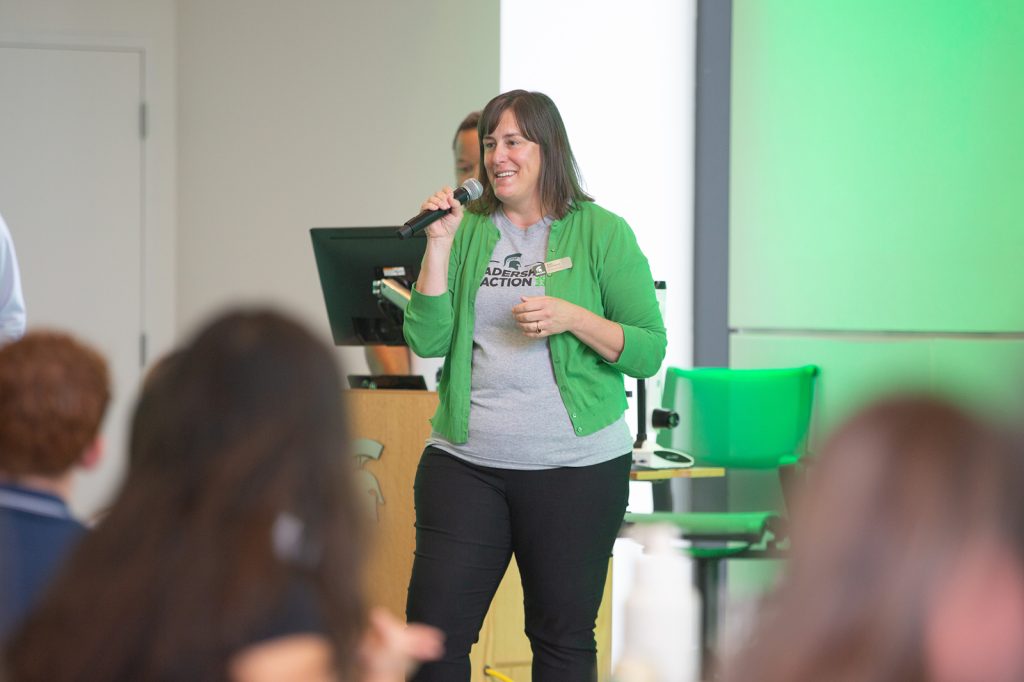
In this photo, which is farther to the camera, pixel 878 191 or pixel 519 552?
pixel 878 191

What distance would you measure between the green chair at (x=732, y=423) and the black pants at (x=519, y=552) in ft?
4.17

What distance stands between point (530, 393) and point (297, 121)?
3244mm

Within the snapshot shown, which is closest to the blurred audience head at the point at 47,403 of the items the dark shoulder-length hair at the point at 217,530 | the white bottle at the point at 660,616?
the dark shoulder-length hair at the point at 217,530

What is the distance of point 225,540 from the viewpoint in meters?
1.10

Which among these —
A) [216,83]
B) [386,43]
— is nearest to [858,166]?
[386,43]

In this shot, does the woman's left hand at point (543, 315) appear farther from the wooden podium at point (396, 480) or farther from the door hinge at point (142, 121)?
the door hinge at point (142, 121)

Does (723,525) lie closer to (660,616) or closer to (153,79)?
(660,616)

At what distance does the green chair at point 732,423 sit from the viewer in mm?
3721

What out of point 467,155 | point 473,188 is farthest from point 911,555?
point 467,155

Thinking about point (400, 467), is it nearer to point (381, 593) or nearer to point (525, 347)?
point (381, 593)

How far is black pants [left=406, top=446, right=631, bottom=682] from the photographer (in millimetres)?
2389

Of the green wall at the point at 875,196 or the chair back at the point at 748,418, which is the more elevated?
the green wall at the point at 875,196

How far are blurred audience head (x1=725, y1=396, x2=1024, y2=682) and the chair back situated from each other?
3.06 meters

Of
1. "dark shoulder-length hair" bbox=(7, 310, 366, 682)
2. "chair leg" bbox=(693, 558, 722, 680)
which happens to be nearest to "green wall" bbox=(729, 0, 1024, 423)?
"chair leg" bbox=(693, 558, 722, 680)
